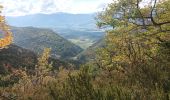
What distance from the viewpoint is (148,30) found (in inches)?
981

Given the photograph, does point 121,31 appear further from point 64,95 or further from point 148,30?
point 64,95

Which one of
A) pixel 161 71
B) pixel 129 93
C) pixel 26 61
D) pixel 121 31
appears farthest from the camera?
pixel 26 61

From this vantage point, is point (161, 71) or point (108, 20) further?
point (108, 20)

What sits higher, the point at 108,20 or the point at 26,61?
the point at 108,20

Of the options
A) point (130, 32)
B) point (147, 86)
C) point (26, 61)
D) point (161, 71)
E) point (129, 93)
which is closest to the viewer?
point (129, 93)

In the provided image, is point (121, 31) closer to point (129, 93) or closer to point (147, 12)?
point (147, 12)

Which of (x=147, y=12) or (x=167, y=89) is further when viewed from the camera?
(x=147, y=12)

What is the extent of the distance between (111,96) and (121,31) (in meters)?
20.4

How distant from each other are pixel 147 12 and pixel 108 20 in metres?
3.63

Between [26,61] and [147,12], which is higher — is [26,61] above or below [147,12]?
below

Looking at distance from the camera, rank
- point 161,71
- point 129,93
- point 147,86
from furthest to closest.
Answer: point 161,71, point 147,86, point 129,93

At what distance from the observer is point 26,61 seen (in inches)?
3445

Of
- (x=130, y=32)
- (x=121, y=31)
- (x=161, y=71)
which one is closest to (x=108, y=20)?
(x=121, y=31)

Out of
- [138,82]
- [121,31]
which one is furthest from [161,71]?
[121,31]
